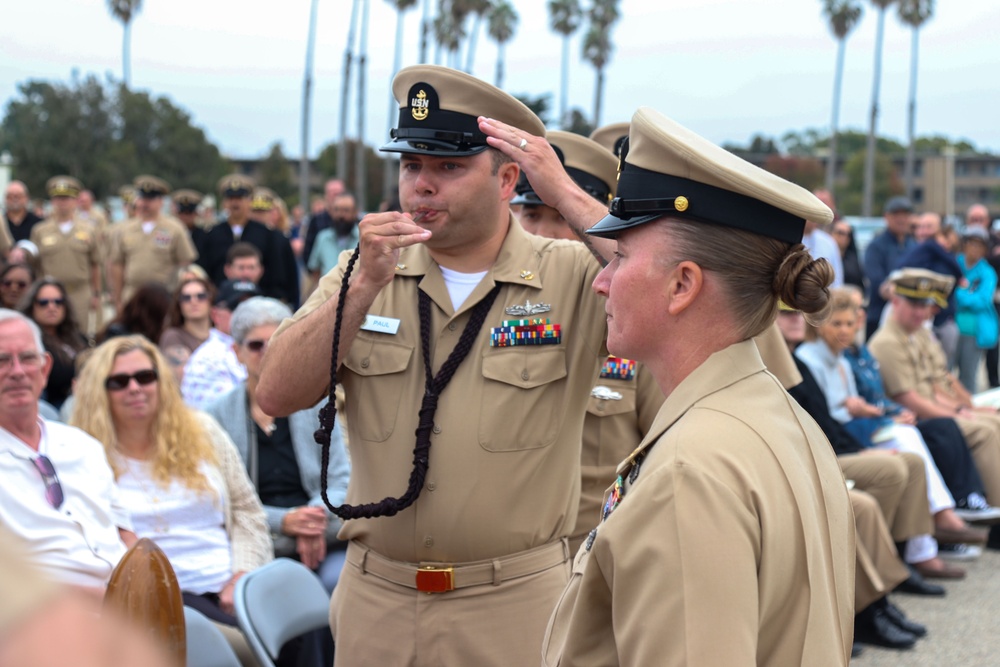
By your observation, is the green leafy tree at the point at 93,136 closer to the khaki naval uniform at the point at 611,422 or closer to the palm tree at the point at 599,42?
the palm tree at the point at 599,42

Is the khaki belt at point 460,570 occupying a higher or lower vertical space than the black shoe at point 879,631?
higher

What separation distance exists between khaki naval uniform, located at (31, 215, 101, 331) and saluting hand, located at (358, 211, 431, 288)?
9711 mm

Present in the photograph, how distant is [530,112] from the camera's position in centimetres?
299

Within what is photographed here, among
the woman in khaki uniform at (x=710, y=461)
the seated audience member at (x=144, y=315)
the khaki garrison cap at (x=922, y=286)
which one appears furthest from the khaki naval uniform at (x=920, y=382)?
the woman in khaki uniform at (x=710, y=461)

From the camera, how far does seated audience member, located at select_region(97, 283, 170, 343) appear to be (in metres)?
7.46

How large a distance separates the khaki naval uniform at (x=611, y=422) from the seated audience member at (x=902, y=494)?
2.77 meters

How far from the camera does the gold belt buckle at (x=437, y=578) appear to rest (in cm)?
273

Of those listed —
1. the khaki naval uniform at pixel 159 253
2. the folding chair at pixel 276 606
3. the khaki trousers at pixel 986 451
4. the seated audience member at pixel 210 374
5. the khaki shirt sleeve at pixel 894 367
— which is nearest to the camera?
the folding chair at pixel 276 606

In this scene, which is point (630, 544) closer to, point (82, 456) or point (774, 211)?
point (774, 211)

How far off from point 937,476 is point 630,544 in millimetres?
6154

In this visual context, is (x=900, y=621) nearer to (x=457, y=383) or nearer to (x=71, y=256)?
(x=457, y=383)

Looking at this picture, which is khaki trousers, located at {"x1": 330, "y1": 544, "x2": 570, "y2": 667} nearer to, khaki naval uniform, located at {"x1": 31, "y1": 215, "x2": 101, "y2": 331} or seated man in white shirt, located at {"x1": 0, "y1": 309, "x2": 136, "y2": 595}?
seated man in white shirt, located at {"x1": 0, "y1": 309, "x2": 136, "y2": 595}

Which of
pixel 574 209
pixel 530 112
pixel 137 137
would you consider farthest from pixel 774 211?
pixel 137 137

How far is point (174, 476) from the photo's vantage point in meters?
4.58
